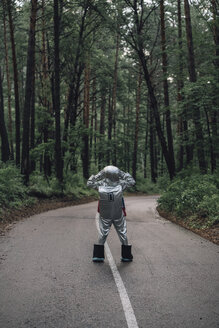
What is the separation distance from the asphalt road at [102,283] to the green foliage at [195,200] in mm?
2161

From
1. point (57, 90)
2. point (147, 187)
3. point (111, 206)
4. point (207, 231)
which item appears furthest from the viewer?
point (147, 187)

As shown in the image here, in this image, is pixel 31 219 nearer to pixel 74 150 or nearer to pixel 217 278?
pixel 217 278

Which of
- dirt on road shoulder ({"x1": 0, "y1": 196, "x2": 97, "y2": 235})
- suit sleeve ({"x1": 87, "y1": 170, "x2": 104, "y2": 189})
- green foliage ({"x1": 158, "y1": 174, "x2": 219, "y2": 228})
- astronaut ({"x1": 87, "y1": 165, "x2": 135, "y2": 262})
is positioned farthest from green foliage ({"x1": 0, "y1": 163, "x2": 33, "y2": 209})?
astronaut ({"x1": 87, "y1": 165, "x2": 135, "y2": 262})

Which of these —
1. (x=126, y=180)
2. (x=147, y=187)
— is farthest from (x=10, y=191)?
(x=147, y=187)

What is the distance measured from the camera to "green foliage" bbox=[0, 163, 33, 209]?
46.0 ft

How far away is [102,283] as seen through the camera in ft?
18.4

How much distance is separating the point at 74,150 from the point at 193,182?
10409 millimetres

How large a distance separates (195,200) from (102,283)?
8.15 metres

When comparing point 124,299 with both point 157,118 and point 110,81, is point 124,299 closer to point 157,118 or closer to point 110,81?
point 157,118

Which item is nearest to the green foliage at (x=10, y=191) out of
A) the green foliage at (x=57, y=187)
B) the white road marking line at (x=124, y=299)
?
the green foliage at (x=57, y=187)

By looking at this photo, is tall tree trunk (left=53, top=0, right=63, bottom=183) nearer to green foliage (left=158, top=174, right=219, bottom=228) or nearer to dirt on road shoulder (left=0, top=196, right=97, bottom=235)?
dirt on road shoulder (left=0, top=196, right=97, bottom=235)

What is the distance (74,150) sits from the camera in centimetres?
2398

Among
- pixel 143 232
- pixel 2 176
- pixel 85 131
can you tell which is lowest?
pixel 143 232

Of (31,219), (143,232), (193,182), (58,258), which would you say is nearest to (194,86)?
(193,182)
